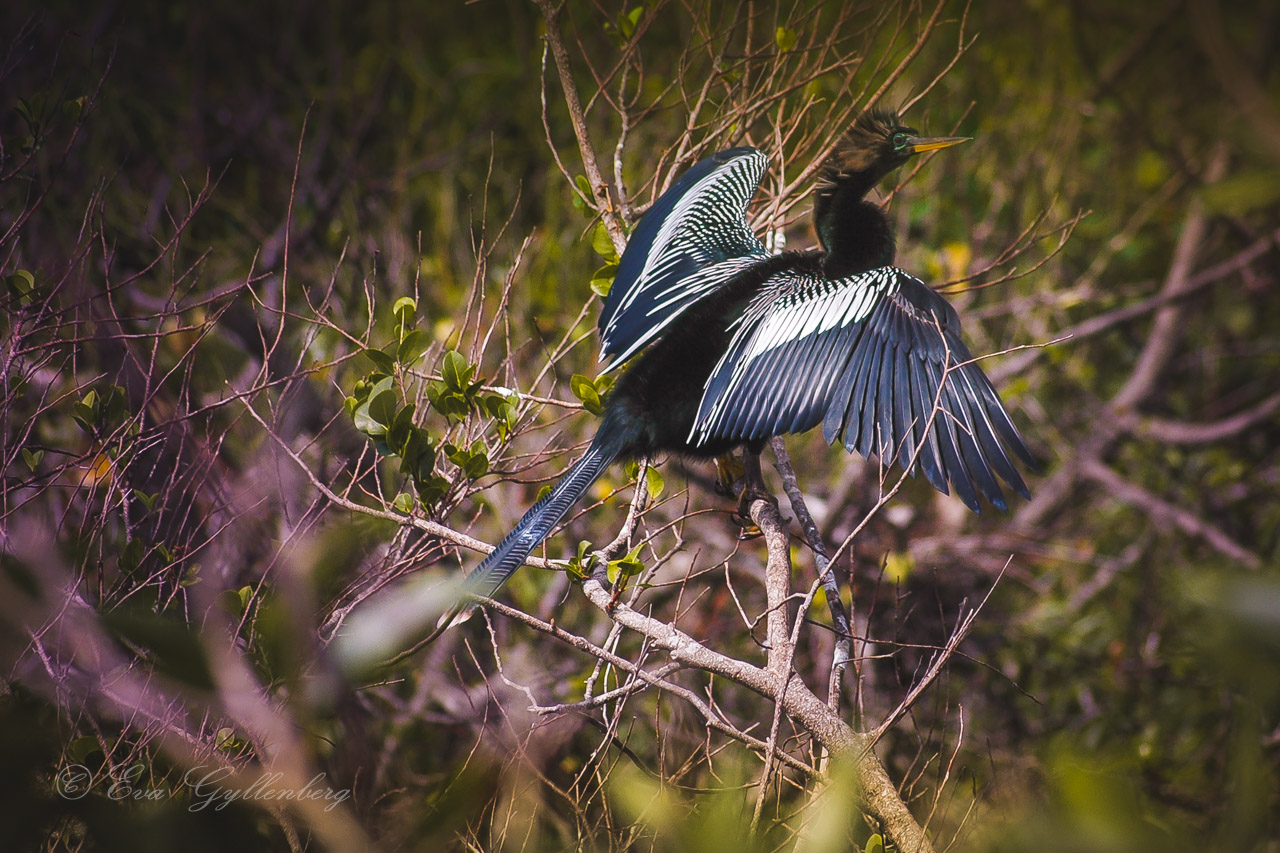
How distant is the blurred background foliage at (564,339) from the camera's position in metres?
2.37

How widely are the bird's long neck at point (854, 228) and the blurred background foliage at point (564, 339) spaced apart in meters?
0.35

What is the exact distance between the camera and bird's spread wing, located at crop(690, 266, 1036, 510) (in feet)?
6.98

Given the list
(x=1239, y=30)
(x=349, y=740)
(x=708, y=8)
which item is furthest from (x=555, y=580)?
(x=1239, y=30)

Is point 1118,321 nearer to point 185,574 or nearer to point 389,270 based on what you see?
point 389,270

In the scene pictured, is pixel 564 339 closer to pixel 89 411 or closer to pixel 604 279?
pixel 604 279

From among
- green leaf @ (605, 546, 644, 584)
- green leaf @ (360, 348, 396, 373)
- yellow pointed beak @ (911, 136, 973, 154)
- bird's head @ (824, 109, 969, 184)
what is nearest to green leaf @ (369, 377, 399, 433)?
green leaf @ (360, 348, 396, 373)

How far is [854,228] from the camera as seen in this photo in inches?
111

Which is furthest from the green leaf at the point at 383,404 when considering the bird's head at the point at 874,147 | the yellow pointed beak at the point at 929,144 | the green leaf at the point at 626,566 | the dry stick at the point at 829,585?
the yellow pointed beak at the point at 929,144

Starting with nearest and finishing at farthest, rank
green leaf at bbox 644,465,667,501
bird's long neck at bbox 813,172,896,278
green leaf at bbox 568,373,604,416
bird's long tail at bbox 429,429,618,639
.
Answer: bird's long tail at bbox 429,429,618,639, green leaf at bbox 644,465,667,501, green leaf at bbox 568,373,604,416, bird's long neck at bbox 813,172,896,278

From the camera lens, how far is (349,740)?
34.5 inches

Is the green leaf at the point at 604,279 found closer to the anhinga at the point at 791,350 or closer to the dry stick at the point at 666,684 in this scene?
the anhinga at the point at 791,350

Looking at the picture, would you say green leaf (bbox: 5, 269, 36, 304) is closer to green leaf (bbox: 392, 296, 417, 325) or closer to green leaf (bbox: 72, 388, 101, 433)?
green leaf (bbox: 72, 388, 101, 433)

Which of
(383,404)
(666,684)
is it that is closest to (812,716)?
(666,684)

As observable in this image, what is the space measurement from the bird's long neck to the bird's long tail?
95 cm
